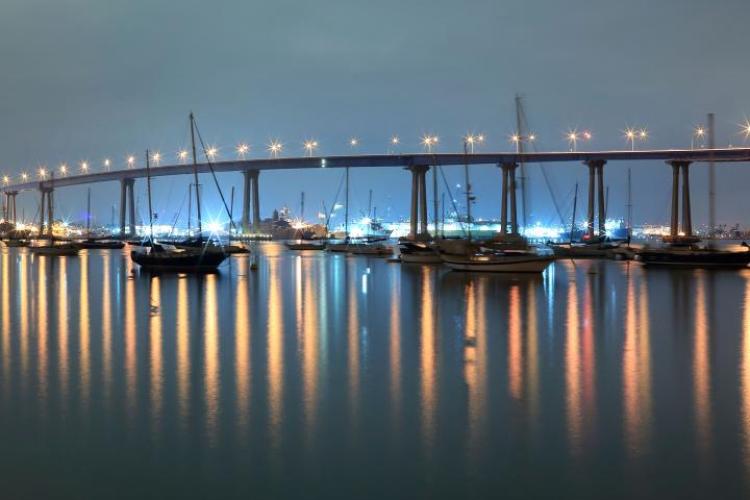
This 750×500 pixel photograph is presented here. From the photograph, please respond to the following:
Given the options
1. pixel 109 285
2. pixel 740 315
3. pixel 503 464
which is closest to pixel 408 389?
pixel 503 464

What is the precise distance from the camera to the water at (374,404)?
6.98 meters

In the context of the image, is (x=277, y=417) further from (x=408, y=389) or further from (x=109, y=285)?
(x=109, y=285)

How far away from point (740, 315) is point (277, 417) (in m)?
15.5

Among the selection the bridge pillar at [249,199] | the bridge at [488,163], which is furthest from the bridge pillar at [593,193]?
the bridge pillar at [249,199]

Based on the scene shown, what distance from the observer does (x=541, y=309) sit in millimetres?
21266

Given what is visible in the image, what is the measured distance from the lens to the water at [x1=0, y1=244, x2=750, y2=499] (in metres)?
6.98

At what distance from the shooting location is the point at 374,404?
9648 mm

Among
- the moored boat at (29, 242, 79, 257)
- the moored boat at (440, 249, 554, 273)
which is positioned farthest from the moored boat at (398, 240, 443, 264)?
the moored boat at (29, 242, 79, 257)

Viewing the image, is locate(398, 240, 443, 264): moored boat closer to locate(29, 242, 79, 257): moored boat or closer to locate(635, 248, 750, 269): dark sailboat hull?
locate(635, 248, 750, 269): dark sailboat hull

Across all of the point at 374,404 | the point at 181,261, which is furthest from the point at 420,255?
the point at 374,404

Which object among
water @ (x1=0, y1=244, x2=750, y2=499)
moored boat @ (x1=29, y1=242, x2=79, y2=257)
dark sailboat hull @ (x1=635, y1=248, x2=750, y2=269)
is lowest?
water @ (x1=0, y1=244, x2=750, y2=499)

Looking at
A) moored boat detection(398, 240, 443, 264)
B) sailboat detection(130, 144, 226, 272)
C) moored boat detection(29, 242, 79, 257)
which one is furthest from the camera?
moored boat detection(29, 242, 79, 257)

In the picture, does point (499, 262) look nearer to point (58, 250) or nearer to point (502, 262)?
point (502, 262)

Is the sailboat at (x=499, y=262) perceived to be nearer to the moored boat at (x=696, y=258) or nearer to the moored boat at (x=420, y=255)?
the moored boat at (x=420, y=255)
